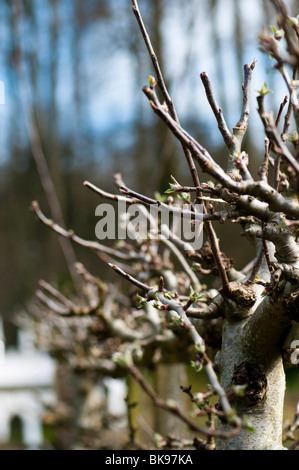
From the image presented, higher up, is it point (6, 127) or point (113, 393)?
point (6, 127)

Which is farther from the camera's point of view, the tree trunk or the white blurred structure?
the white blurred structure

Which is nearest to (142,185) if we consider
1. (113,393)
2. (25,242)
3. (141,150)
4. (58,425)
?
(141,150)

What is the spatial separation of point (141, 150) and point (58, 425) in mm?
7452

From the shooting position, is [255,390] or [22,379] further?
[22,379]

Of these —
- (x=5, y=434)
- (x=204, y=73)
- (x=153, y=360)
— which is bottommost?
(x=5, y=434)

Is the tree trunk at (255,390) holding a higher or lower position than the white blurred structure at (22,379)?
higher

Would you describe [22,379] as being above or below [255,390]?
below

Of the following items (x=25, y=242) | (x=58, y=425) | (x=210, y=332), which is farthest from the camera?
(x=25, y=242)

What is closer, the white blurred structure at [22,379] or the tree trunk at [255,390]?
the tree trunk at [255,390]

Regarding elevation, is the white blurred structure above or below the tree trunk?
below

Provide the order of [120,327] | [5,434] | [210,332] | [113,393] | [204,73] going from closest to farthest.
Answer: [204,73], [210,332], [120,327], [113,393], [5,434]

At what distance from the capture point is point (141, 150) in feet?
39.0
